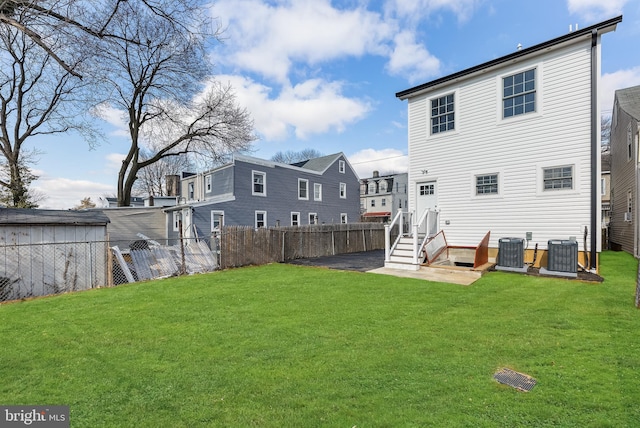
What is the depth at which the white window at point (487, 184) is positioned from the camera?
1013 centimetres

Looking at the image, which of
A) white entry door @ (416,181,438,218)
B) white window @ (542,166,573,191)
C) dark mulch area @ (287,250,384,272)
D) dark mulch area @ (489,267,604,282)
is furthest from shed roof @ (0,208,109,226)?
white window @ (542,166,573,191)

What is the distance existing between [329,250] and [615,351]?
1259cm

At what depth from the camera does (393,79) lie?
627 inches

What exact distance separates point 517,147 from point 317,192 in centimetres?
1564

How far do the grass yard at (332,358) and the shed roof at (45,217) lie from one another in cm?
393

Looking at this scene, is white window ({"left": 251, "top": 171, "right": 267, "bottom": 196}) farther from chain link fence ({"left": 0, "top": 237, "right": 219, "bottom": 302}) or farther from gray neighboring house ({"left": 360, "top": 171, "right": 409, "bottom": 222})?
gray neighboring house ({"left": 360, "top": 171, "right": 409, "bottom": 222})

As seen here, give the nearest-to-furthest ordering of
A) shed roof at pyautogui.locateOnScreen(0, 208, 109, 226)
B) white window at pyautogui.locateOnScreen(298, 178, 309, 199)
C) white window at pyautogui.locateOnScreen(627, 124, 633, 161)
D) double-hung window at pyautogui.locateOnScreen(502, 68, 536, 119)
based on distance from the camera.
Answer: shed roof at pyautogui.locateOnScreen(0, 208, 109, 226) < double-hung window at pyautogui.locateOnScreen(502, 68, 536, 119) < white window at pyautogui.locateOnScreen(627, 124, 633, 161) < white window at pyautogui.locateOnScreen(298, 178, 309, 199)

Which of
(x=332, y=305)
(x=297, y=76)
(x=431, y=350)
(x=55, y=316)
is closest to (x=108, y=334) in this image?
(x=55, y=316)

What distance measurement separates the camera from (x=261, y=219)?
20297mm

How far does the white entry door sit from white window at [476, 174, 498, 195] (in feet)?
4.77

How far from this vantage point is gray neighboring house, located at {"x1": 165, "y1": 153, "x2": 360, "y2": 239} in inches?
722

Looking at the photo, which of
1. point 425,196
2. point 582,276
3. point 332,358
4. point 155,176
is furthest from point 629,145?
point 155,176

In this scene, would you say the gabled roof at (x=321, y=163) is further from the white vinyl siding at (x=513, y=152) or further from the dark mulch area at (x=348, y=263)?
the white vinyl siding at (x=513, y=152)

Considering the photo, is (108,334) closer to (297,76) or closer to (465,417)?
(465,417)
